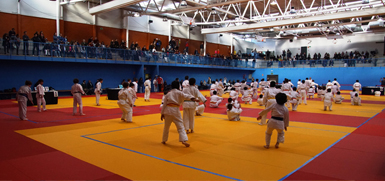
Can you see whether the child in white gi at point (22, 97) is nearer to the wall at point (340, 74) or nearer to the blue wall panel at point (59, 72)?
the blue wall panel at point (59, 72)

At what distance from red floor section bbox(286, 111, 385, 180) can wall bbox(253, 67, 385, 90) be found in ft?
112

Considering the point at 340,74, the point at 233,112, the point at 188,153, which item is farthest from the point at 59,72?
the point at 340,74

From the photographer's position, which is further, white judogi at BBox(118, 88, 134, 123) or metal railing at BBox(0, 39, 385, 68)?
metal railing at BBox(0, 39, 385, 68)

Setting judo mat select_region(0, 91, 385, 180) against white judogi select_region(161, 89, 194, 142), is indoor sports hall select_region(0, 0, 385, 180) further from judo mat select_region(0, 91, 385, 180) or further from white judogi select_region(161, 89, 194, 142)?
white judogi select_region(161, 89, 194, 142)

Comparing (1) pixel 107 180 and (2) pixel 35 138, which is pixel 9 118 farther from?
(1) pixel 107 180

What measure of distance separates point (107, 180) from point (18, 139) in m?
4.85

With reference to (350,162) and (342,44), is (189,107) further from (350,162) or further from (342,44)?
(342,44)

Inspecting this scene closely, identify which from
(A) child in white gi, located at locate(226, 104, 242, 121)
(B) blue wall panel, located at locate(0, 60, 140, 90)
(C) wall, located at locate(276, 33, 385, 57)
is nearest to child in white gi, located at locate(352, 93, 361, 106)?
(A) child in white gi, located at locate(226, 104, 242, 121)

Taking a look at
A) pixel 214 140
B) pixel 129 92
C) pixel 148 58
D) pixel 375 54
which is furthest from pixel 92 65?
pixel 375 54

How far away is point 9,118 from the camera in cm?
1180

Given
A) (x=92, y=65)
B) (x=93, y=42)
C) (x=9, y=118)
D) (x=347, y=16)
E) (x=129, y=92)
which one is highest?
(x=347, y=16)

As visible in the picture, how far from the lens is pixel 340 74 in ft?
128

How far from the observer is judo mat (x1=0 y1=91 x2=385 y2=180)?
511 centimetres

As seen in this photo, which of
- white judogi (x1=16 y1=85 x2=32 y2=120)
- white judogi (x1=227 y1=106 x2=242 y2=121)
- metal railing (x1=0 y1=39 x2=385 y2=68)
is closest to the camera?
white judogi (x1=16 y1=85 x2=32 y2=120)
